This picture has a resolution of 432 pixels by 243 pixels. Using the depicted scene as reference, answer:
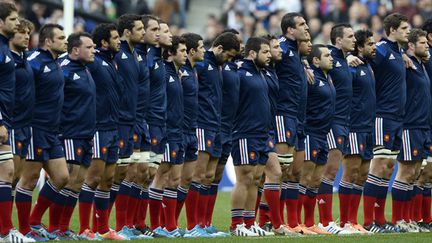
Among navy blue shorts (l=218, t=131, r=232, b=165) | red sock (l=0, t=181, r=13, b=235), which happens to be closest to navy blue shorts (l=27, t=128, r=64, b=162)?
red sock (l=0, t=181, r=13, b=235)

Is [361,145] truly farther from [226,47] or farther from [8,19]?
[8,19]

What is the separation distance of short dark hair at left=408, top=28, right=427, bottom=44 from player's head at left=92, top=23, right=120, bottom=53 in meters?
4.66

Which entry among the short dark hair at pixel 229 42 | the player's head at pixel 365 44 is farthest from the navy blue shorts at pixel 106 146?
the player's head at pixel 365 44

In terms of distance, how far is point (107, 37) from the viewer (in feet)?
52.6

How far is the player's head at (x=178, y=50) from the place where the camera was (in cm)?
1686

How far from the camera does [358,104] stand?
18000 mm

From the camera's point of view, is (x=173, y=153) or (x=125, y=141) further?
(x=173, y=153)

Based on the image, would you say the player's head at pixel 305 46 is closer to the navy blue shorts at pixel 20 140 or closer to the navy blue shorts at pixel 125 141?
the navy blue shorts at pixel 125 141

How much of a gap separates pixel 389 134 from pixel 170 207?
3.42 m

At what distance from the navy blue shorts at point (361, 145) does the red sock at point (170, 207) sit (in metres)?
2.78

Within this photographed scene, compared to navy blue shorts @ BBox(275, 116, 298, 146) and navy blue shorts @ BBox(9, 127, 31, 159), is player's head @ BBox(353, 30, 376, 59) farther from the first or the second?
navy blue shorts @ BBox(9, 127, 31, 159)

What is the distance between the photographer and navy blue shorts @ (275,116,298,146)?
17312mm

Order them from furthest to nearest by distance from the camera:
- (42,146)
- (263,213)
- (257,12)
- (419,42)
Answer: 1. (257,12)
2. (419,42)
3. (263,213)
4. (42,146)

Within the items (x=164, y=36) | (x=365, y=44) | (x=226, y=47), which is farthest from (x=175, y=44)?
(x=365, y=44)
